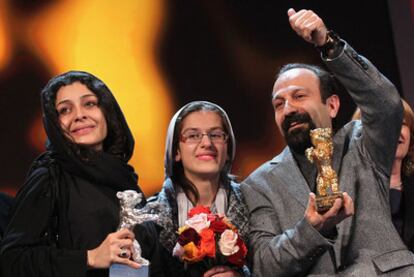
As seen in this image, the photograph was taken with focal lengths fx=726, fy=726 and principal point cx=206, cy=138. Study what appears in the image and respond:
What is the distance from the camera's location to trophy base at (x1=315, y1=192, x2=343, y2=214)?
104 inches

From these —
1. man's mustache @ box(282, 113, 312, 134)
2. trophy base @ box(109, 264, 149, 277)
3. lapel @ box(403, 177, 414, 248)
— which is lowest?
lapel @ box(403, 177, 414, 248)

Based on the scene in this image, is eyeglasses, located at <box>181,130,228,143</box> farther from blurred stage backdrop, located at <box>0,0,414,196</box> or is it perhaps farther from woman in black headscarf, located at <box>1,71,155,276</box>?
blurred stage backdrop, located at <box>0,0,414,196</box>

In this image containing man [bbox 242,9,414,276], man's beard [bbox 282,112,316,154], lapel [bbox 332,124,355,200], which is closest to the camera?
man [bbox 242,9,414,276]

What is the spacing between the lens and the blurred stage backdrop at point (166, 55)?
4.29 m

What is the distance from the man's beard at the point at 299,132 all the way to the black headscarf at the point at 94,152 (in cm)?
67

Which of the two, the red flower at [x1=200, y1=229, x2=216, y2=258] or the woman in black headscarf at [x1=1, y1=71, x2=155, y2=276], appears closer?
the woman in black headscarf at [x1=1, y1=71, x2=155, y2=276]

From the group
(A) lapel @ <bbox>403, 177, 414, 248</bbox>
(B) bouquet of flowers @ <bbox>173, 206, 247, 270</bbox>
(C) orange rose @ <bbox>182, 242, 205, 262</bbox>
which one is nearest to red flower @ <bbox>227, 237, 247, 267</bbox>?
(B) bouquet of flowers @ <bbox>173, 206, 247, 270</bbox>

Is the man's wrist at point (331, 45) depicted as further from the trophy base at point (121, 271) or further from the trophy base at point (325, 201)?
the trophy base at point (121, 271)

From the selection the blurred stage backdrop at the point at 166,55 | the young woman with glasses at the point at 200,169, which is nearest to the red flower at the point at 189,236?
the young woman with glasses at the point at 200,169

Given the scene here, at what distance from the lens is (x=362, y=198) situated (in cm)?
296

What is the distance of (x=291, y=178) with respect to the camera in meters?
3.05

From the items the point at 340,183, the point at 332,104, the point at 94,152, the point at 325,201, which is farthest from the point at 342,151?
the point at 94,152

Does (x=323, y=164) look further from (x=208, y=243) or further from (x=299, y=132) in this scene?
(x=208, y=243)

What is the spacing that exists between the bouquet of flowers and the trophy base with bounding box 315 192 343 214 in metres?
0.37
